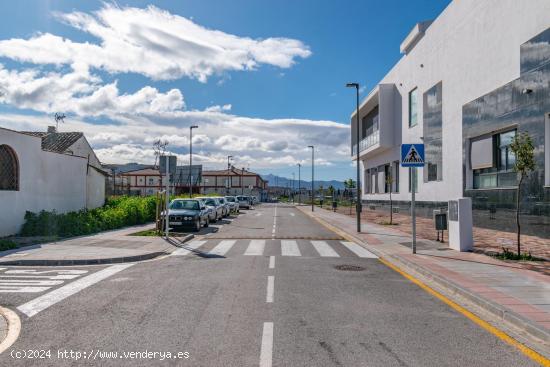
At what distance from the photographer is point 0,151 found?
56.1 ft

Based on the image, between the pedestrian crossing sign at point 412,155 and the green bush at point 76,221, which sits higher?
the pedestrian crossing sign at point 412,155

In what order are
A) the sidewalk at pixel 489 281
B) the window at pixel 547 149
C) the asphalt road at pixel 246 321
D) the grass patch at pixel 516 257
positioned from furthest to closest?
the window at pixel 547 149 → the grass patch at pixel 516 257 → the sidewalk at pixel 489 281 → the asphalt road at pixel 246 321

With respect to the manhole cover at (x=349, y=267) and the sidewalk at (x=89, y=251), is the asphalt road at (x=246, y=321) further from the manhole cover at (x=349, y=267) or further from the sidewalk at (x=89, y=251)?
the sidewalk at (x=89, y=251)

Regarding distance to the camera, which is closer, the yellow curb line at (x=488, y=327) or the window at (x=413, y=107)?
the yellow curb line at (x=488, y=327)

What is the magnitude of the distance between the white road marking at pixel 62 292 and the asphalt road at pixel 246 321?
0.06ft

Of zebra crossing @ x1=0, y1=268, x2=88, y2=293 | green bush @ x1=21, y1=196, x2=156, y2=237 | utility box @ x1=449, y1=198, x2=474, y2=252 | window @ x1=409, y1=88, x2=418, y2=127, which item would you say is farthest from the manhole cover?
window @ x1=409, y1=88, x2=418, y2=127

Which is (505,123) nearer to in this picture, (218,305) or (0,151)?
(218,305)

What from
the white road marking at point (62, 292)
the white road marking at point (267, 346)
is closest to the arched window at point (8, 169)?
the white road marking at point (62, 292)

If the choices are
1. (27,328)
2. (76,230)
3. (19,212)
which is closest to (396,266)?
(27,328)

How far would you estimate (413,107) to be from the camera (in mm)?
34156

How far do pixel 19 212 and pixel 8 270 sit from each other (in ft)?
26.8

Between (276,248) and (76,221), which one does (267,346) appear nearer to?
(276,248)

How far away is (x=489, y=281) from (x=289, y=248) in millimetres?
7036

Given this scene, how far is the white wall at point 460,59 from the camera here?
18.7 meters
